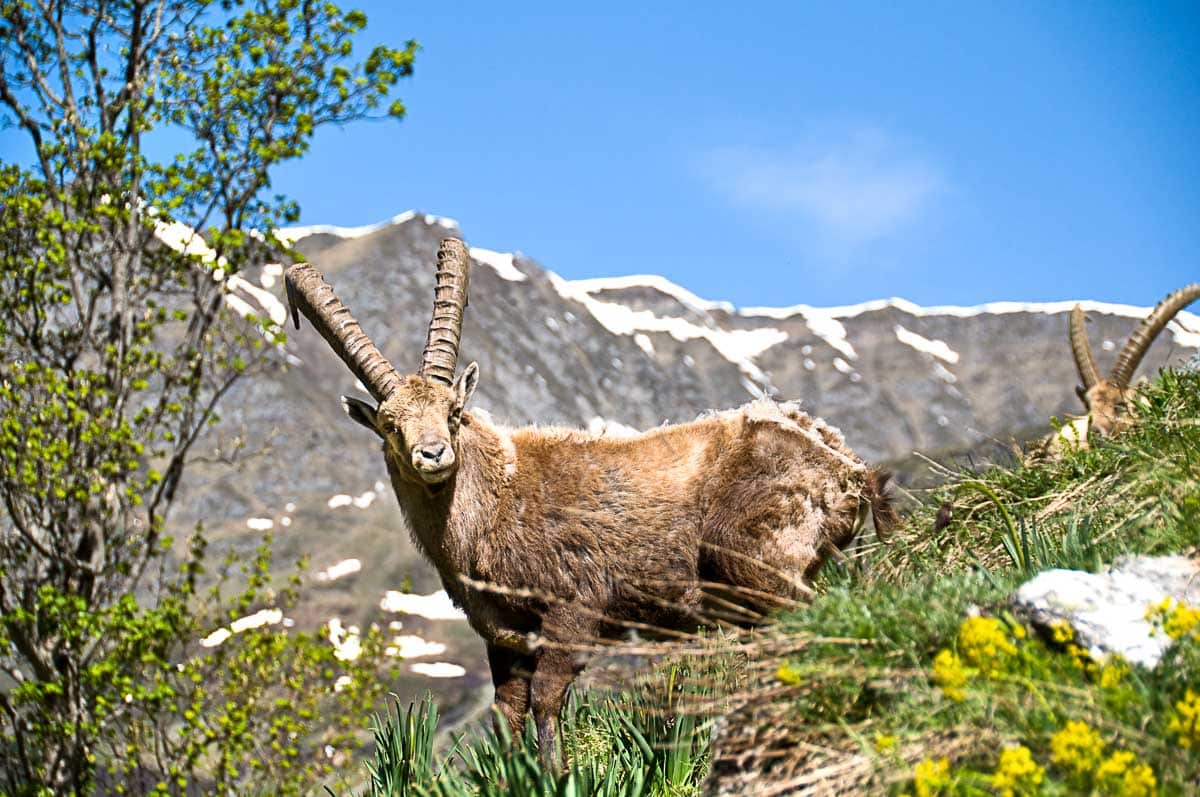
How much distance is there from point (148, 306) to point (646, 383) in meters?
36.6

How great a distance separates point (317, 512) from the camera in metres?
40.5

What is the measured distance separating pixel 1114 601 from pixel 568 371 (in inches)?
1722

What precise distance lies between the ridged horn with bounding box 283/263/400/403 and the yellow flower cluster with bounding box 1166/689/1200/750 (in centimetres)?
487

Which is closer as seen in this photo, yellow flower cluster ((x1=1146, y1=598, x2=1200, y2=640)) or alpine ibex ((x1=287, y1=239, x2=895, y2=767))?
yellow flower cluster ((x1=1146, y1=598, x2=1200, y2=640))

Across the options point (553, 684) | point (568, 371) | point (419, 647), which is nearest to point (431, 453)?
point (553, 684)

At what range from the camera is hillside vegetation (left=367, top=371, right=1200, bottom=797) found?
3.53 m

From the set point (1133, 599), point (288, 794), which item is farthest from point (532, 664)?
point (288, 794)

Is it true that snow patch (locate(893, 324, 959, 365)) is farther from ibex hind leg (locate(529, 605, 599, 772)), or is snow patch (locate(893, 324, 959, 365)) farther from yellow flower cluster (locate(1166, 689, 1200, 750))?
yellow flower cluster (locate(1166, 689, 1200, 750))

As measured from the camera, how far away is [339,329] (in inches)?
299

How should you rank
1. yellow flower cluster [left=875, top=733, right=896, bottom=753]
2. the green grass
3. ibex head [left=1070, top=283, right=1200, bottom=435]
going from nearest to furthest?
yellow flower cluster [left=875, top=733, right=896, bottom=753]
the green grass
ibex head [left=1070, top=283, right=1200, bottom=435]

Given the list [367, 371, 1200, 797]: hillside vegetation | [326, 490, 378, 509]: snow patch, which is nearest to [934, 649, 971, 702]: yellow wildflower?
[367, 371, 1200, 797]: hillside vegetation

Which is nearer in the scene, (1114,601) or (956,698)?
(956,698)

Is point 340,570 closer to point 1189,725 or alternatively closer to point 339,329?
point 339,329

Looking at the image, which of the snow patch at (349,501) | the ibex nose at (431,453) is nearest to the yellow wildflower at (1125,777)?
the ibex nose at (431,453)
